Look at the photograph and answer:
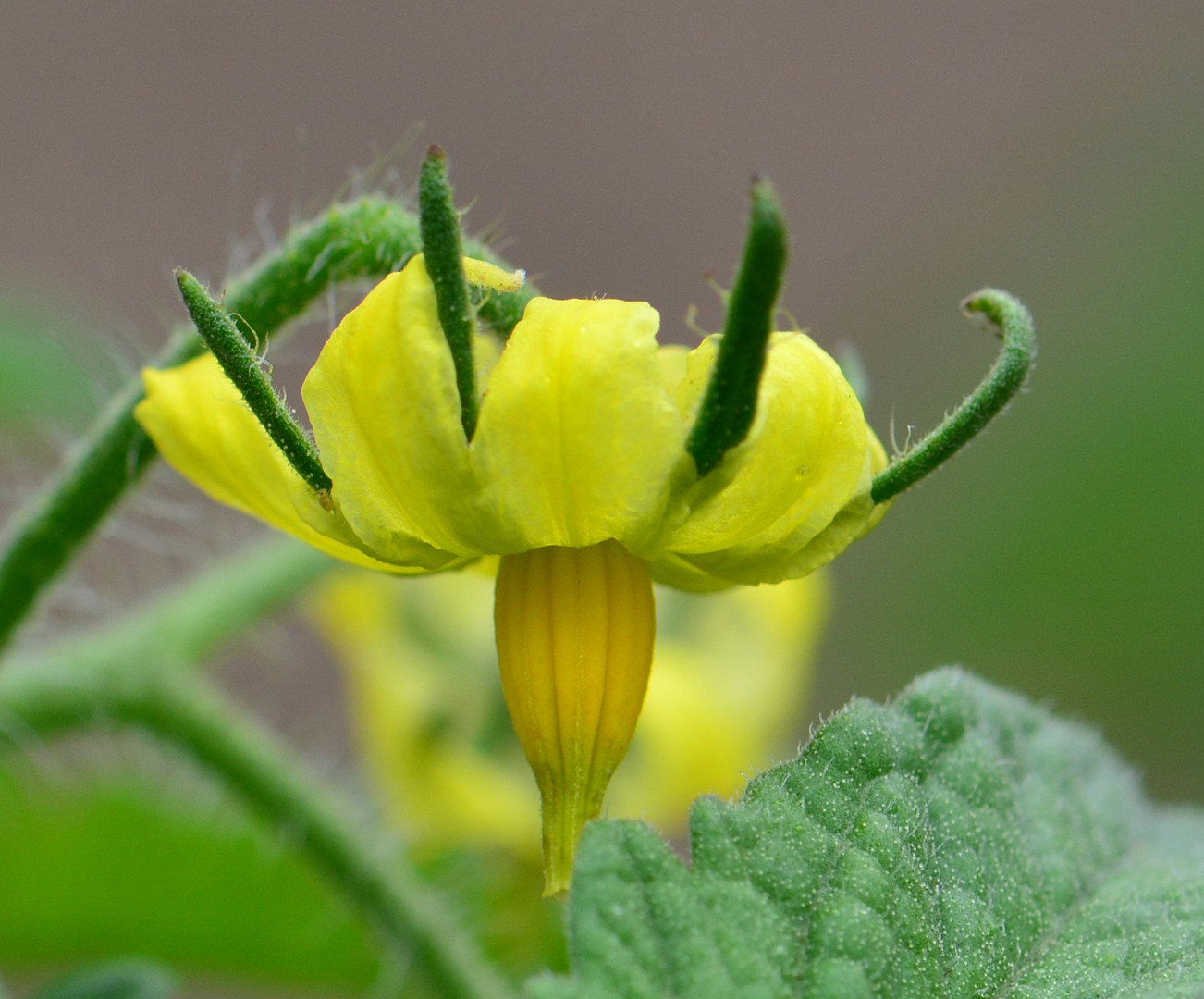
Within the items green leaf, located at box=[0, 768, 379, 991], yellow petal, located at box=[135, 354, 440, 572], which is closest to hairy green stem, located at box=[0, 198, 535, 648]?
yellow petal, located at box=[135, 354, 440, 572]

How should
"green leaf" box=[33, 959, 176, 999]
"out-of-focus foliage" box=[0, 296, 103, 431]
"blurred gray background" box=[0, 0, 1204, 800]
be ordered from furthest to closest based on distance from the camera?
"blurred gray background" box=[0, 0, 1204, 800], "out-of-focus foliage" box=[0, 296, 103, 431], "green leaf" box=[33, 959, 176, 999]

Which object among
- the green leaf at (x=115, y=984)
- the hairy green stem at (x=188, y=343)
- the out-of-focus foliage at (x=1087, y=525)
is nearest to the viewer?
the hairy green stem at (x=188, y=343)

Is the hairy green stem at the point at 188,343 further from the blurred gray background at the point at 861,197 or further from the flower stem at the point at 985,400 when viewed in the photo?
the blurred gray background at the point at 861,197

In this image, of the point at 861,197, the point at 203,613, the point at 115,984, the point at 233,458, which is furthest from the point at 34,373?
the point at 861,197

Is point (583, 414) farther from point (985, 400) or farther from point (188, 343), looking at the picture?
point (188, 343)

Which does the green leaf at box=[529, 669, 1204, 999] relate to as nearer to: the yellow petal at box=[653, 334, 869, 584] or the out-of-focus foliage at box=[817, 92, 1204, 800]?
the yellow petal at box=[653, 334, 869, 584]

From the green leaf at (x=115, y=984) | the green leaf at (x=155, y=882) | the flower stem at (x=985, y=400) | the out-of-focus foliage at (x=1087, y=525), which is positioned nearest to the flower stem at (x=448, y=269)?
the flower stem at (x=985, y=400)
